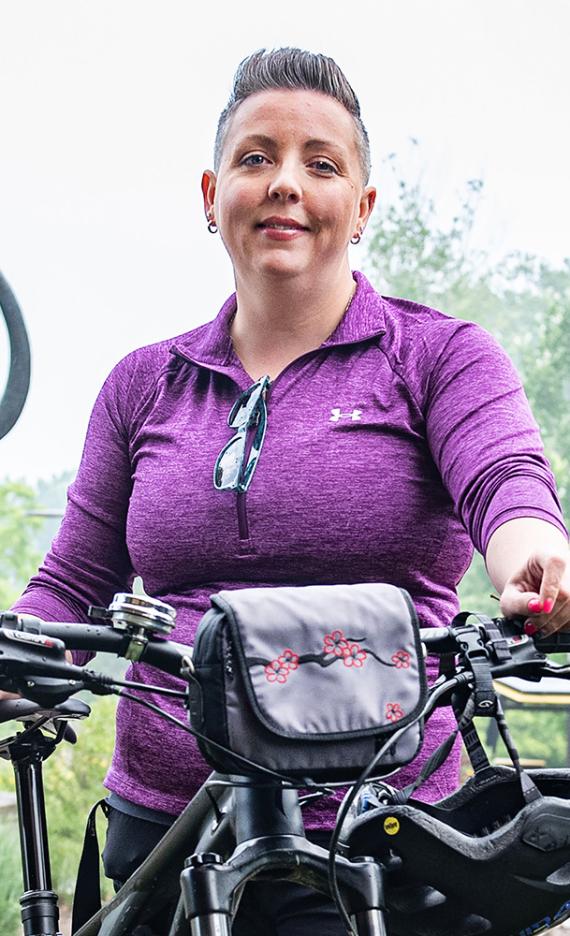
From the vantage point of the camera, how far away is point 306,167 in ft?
4.44

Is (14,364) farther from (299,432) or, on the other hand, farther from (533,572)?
(533,572)

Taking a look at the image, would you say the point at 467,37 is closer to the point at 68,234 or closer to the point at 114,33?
the point at 114,33

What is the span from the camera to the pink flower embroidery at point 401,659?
2.93 feet

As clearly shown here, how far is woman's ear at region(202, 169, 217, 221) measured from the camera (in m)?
1.55

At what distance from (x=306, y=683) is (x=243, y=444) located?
0.50 metres

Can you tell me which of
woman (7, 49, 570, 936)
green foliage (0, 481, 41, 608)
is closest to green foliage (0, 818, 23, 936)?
green foliage (0, 481, 41, 608)

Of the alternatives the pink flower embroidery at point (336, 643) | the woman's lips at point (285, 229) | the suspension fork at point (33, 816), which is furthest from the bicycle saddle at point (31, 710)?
the woman's lips at point (285, 229)

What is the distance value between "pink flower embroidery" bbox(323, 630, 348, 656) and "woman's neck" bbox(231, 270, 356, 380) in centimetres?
59

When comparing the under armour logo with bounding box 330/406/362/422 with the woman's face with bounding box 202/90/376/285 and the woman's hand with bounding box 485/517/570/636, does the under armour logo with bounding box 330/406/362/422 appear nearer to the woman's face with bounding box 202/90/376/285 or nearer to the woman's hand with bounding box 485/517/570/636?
the woman's face with bounding box 202/90/376/285

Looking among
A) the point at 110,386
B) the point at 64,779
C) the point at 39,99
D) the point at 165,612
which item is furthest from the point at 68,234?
the point at 165,612

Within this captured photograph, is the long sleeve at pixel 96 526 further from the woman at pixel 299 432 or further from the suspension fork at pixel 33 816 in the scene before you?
the suspension fork at pixel 33 816

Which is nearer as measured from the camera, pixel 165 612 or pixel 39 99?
pixel 165 612

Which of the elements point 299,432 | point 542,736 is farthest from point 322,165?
point 542,736

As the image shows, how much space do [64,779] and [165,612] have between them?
2.62m
